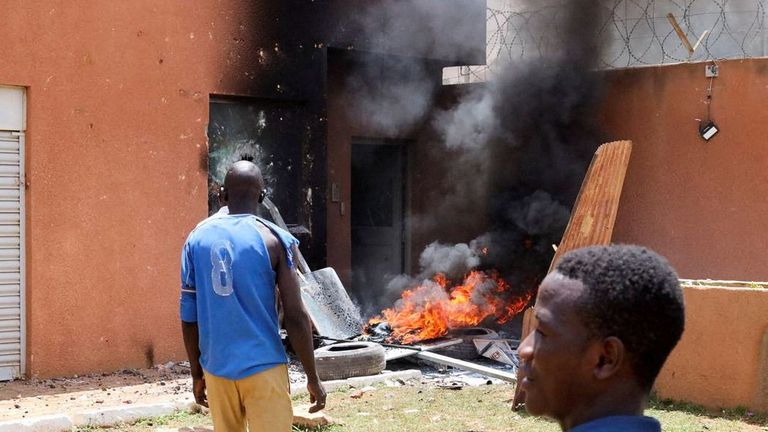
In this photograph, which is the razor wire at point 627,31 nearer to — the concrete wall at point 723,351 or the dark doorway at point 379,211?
the dark doorway at point 379,211

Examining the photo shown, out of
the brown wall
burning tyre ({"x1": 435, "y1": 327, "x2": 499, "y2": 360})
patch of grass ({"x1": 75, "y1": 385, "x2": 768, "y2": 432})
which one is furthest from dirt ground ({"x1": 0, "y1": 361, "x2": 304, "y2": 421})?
the brown wall

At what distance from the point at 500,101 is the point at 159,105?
4.68m

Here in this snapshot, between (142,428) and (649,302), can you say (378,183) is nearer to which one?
(142,428)

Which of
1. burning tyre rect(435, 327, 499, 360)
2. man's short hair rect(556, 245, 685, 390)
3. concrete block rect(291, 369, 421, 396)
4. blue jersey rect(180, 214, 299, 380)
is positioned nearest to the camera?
man's short hair rect(556, 245, 685, 390)

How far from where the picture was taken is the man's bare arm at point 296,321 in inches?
184

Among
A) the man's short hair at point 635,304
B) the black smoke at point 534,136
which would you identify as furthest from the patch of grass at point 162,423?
the man's short hair at point 635,304

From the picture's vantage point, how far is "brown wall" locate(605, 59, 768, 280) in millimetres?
10523

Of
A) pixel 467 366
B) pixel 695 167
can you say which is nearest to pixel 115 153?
pixel 467 366

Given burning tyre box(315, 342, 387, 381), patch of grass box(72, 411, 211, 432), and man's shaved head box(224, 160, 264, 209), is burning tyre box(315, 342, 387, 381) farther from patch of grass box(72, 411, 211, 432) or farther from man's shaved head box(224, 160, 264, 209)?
man's shaved head box(224, 160, 264, 209)

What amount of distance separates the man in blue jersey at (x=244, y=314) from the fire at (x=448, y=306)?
239 inches

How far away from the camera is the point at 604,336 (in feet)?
6.25

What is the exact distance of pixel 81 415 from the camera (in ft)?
24.1

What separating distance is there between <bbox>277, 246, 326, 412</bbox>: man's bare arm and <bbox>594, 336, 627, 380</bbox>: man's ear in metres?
2.86

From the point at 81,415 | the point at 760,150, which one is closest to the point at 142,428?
the point at 81,415
